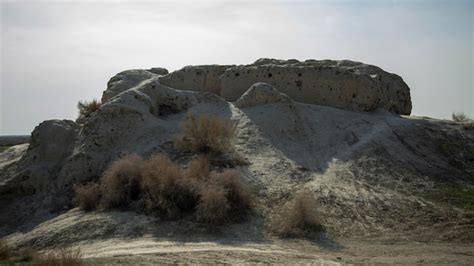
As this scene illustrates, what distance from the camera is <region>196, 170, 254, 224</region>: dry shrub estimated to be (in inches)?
492

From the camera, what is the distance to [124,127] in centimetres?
1727

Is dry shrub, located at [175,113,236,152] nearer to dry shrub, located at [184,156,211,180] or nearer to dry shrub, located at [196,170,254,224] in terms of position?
dry shrub, located at [184,156,211,180]

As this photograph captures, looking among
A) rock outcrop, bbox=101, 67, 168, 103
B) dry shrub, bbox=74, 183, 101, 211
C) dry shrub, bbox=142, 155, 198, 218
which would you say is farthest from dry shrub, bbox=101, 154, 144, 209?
rock outcrop, bbox=101, 67, 168, 103

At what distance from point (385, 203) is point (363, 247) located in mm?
2618

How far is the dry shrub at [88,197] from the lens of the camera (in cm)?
1402

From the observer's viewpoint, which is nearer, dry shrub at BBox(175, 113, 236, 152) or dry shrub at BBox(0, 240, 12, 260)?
dry shrub at BBox(0, 240, 12, 260)

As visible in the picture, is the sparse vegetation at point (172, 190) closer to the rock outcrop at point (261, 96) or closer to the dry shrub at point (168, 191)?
the dry shrub at point (168, 191)

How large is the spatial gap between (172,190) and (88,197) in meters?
2.39

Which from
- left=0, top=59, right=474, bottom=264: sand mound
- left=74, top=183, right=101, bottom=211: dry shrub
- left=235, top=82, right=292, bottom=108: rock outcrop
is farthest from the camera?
left=235, top=82, right=292, bottom=108: rock outcrop

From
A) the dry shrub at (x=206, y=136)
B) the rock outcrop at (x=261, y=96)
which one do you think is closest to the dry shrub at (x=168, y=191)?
the dry shrub at (x=206, y=136)

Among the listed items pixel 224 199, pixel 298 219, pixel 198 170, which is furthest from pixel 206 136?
pixel 298 219

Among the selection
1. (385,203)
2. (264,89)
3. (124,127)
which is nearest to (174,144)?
(124,127)

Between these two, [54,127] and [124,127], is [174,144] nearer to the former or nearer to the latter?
[124,127]

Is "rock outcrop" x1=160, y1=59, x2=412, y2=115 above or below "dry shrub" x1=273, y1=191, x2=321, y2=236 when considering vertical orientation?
above
